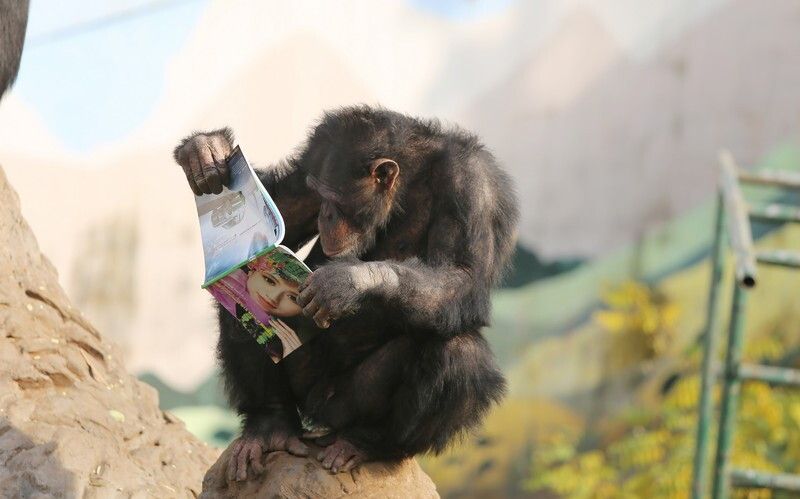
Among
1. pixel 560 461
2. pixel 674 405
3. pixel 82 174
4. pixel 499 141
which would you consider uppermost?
pixel 499 141

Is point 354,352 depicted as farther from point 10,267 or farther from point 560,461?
point 560,461

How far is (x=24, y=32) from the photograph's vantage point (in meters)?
5.37

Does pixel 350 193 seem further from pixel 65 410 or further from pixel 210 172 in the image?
pixel 65 410

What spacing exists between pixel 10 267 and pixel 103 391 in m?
0.65

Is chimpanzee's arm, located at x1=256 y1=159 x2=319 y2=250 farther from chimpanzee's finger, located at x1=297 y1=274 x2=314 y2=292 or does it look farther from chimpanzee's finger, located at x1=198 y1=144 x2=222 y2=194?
chimpanzee's finger, located at x1=297 y1=274 x2=314 y2=292

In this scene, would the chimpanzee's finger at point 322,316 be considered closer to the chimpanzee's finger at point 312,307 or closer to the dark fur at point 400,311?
the chimpanzee's finger at point 312,307

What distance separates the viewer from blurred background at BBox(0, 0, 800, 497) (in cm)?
838

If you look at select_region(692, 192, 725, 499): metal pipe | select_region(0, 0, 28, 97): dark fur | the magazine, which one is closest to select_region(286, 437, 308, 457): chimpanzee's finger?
the magazine

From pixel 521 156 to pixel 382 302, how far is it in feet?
17.3

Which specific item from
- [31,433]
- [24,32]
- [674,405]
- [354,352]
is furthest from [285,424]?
[674,405]

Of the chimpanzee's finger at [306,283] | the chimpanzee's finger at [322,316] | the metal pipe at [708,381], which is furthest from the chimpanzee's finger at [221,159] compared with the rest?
the metal pipe at [708,381]

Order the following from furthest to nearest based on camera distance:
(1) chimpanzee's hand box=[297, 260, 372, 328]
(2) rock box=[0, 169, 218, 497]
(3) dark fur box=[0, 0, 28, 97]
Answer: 1. (3) dark fur box=[0, 0, 28, 97]
2. (2) rock box=[0, 169, 218, 497]
3. (1) chimpanzee's hand box=[297, 260, 372, 328]

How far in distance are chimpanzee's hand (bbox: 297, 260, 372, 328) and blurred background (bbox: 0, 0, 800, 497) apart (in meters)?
5.07

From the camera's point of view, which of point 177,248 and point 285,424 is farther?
point 177,248
